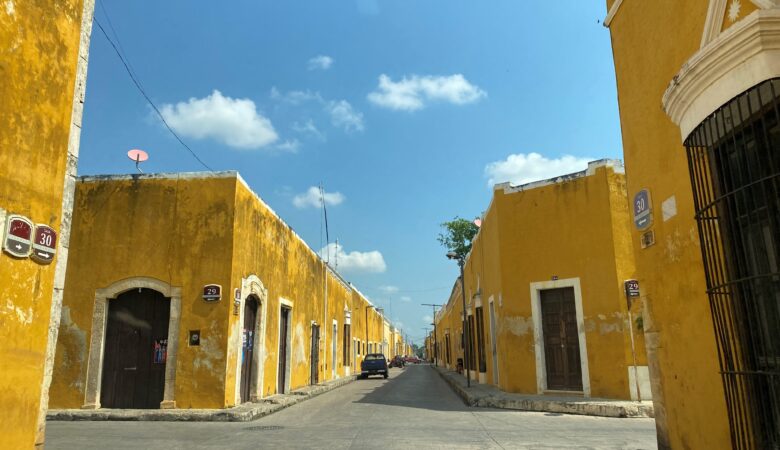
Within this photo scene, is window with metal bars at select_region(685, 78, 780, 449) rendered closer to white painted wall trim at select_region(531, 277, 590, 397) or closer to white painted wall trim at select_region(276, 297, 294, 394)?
white painted wall trim at select_region(531, 277, 590, 397)

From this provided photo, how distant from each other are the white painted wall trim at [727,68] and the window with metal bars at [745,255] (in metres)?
0.08

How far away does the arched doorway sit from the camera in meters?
14.0

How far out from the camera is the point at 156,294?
42.0ft

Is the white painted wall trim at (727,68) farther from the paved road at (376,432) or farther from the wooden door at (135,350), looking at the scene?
the wooden door at (135,350)

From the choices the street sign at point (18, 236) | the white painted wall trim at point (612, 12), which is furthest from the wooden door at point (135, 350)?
the white painted wall trim at point (612, 12)

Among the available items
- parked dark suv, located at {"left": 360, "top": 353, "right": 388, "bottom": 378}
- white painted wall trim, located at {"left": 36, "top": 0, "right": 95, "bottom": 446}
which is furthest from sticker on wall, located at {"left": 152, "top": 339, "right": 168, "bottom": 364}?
parked dark suv, located at {"left": 360, "top": 353, "right": 388, "bottom": 378}

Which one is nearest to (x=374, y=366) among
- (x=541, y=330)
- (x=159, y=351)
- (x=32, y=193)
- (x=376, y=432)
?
(x=541, y=330)

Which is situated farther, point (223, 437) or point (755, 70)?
point (223, 437)

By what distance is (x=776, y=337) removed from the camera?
3955 mm

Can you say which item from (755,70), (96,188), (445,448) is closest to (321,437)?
(445,448)

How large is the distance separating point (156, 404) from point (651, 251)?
11212 mm

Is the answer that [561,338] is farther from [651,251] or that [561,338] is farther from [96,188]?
[96,188]

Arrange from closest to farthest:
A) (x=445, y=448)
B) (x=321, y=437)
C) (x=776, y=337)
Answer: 1. (x=776, y=337)
2. (x=445, y=448)
3. (x=321, y=437)

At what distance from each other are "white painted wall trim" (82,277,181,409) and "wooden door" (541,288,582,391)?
31.0ft
